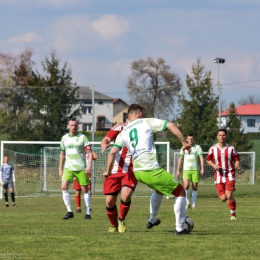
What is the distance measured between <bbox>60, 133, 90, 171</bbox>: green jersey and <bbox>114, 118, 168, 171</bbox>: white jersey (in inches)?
203

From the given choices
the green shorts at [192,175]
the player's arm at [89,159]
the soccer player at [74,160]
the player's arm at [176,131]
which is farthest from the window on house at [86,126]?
the player's arm at [176,131]

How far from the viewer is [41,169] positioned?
26.8m

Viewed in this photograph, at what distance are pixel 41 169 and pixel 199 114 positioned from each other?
7.02 metres

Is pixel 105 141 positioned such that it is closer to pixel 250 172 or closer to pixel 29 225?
pixel 29 225

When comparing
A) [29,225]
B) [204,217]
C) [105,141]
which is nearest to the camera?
[105,141]

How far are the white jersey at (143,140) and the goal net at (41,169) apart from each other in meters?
16.3

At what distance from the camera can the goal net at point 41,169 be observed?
2638cm

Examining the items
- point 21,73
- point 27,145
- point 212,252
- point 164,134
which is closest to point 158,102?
point 164,134

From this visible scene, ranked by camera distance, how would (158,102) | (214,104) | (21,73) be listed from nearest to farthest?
(214,104)
(158,102)
(21,73)

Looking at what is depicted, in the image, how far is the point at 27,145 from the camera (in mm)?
27891

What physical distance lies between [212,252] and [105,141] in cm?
334

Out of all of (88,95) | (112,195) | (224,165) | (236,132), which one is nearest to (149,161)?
(112,195)

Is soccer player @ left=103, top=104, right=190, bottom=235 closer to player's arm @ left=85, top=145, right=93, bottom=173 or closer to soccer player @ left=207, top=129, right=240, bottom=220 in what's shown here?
player's arm @ left=85, top=145, right=93, bottom=173

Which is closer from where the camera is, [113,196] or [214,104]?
[113,196]
